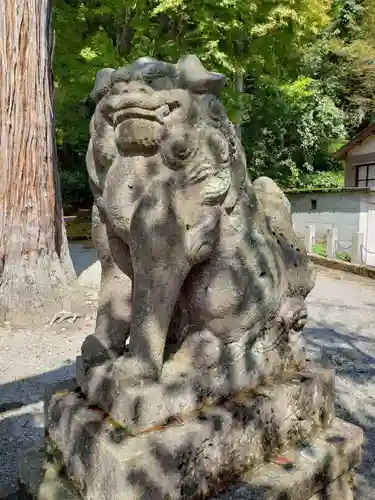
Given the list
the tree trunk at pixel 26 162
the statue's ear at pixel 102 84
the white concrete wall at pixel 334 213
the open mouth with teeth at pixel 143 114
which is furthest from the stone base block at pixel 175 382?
the white concrete wall at pixel 334 213

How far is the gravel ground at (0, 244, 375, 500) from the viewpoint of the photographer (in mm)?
3123

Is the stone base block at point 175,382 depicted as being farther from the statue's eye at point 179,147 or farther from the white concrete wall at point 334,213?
the white concrete wall at point 334,213

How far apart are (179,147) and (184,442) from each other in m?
1.02

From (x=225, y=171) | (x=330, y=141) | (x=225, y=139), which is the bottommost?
(x=225, y=171)

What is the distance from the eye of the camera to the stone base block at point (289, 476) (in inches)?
68.3

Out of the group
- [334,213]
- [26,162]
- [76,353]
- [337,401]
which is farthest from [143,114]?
[334,213]

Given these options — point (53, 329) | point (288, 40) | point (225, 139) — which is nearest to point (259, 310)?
point (225, 139)

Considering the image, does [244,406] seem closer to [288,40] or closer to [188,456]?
[188,456]

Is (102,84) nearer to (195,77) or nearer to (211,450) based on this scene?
(195,77)

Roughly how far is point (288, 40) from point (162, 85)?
13.7 metres

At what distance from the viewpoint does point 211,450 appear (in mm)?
1696

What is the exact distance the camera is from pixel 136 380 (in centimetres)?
166

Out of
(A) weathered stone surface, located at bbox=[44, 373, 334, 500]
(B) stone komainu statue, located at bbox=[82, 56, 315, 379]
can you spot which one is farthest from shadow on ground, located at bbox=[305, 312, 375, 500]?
(B) stone komainu statue, located at bbox=[82, 56, 315, 379]

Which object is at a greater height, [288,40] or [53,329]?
[288,40]
